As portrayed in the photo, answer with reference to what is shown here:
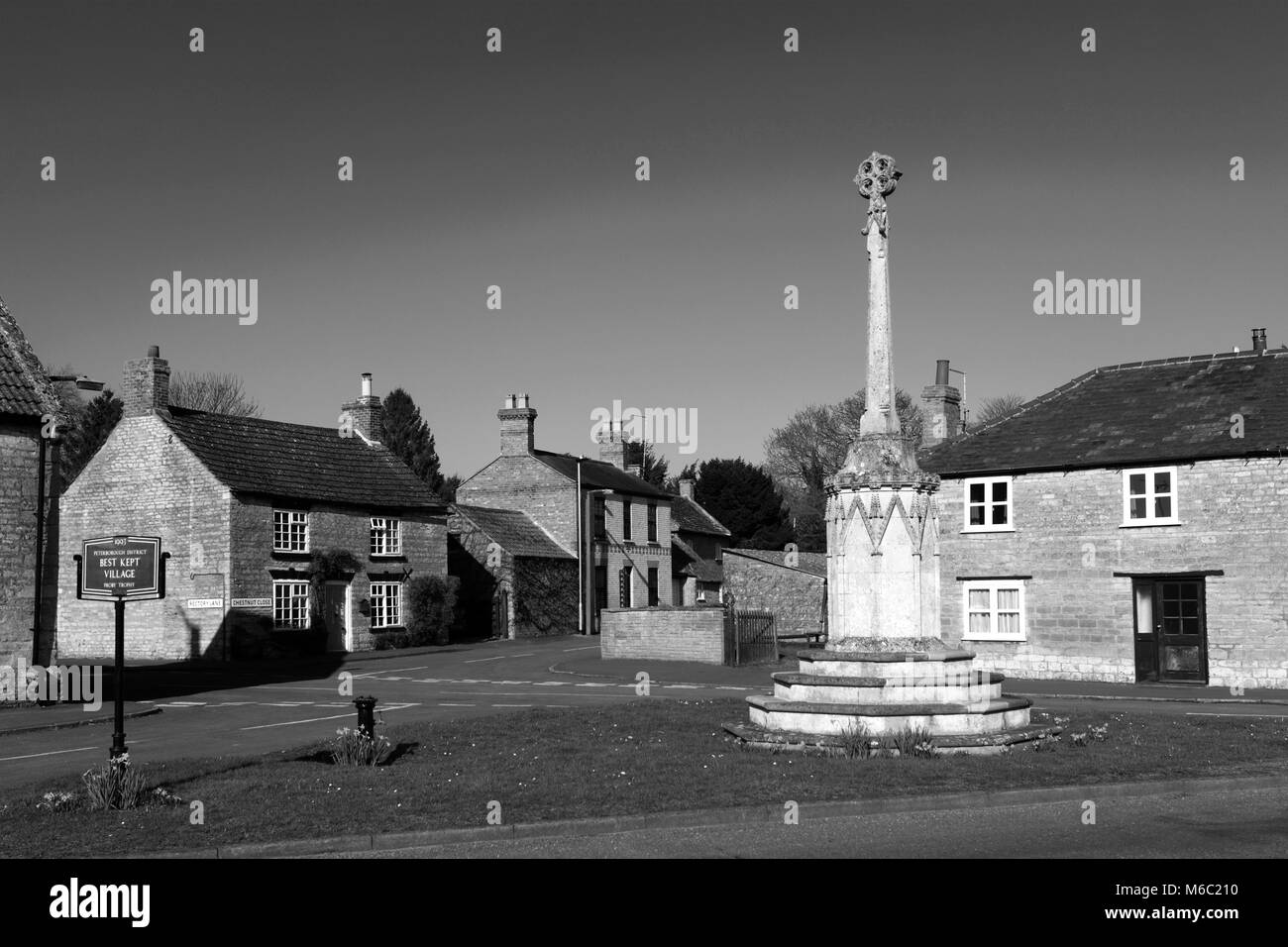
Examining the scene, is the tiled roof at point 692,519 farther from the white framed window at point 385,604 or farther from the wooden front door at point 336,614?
the wooden front door at point 336,614

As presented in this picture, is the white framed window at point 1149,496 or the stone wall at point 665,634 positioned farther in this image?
the stone wall at point 665,634

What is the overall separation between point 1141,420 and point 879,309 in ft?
61.8

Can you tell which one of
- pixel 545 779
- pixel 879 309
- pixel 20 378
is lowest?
pixel 545 779

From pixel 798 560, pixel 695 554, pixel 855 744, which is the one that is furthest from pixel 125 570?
pixel 695 554

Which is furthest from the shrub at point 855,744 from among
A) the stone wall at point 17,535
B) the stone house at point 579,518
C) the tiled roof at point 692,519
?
the tiled roof at point 692,519

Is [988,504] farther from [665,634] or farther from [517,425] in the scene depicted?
[517,425]

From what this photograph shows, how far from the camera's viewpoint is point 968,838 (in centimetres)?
1039

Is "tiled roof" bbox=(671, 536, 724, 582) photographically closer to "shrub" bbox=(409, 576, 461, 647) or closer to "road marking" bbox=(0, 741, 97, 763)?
"shrub" bbox=(409, 576, 461, 647)

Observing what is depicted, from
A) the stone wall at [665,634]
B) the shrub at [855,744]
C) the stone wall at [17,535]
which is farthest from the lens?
the stone wall at [665,634]

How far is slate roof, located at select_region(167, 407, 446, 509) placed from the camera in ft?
137

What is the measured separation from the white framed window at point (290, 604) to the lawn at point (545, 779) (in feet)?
83.4

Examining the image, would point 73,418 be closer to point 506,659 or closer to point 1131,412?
point 506,659

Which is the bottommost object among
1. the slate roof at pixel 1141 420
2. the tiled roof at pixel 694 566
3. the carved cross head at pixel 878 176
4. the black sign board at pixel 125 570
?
the tiled roof at pixel 694 566

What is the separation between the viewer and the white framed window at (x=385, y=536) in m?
46.3
